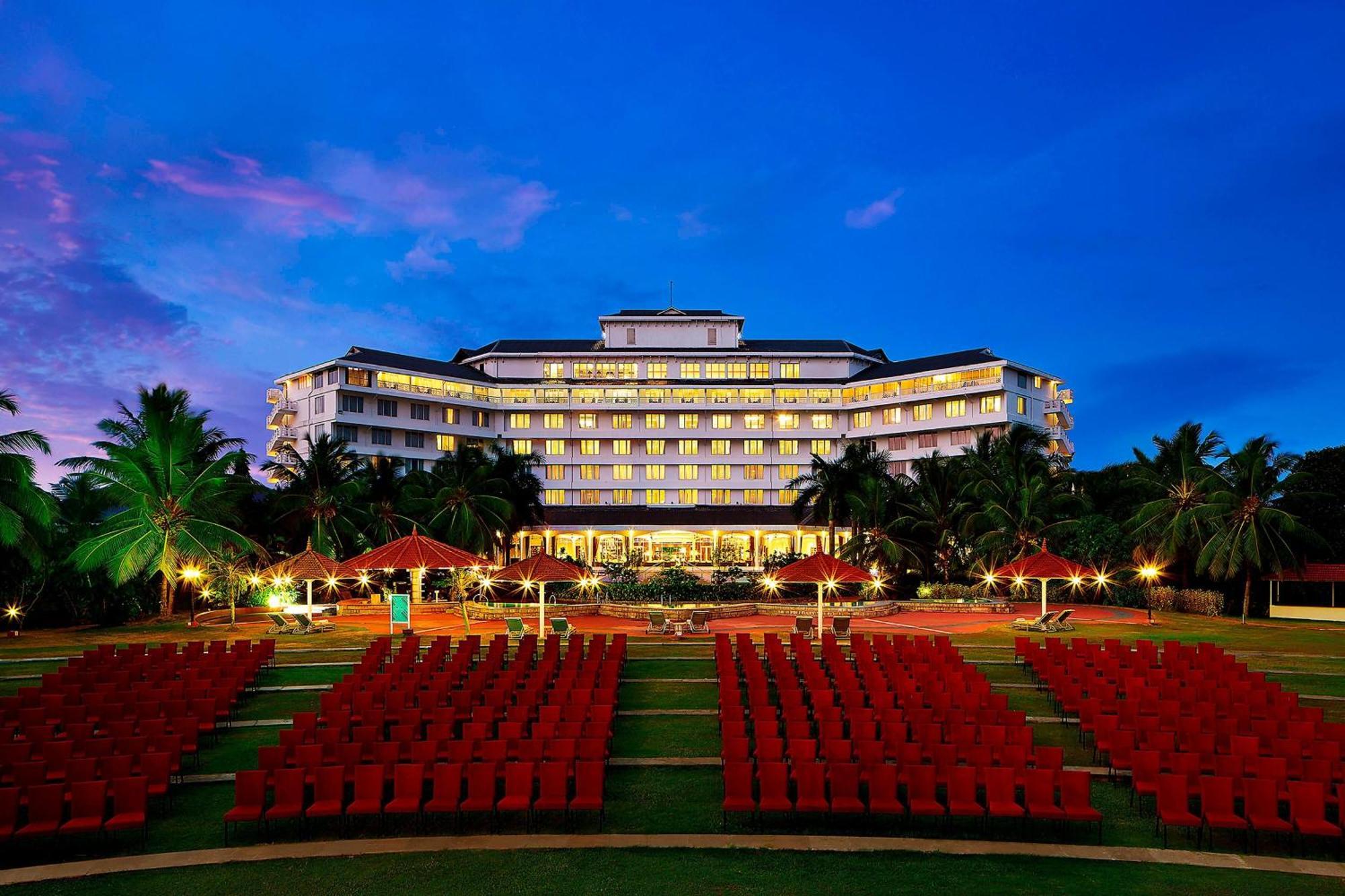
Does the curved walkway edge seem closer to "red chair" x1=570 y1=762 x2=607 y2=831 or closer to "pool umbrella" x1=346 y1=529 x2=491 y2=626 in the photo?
"red chair" x1=570 y1=762 x2=607 y2=831

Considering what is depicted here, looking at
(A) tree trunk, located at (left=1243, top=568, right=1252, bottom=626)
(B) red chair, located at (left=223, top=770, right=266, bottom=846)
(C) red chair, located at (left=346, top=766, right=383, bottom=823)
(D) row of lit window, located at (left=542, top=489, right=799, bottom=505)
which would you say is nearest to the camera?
(B) red chair, located at (left=223, top=770, right=266, bottom=846)

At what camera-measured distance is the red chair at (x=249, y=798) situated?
984 cm

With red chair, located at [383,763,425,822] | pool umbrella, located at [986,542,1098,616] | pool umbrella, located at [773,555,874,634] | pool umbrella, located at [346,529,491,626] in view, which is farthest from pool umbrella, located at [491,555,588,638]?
pool umbrella, located at [986,542,1098,616]

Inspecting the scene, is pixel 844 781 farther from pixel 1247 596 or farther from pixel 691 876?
pixel 1247 596

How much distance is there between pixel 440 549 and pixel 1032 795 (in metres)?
20.0

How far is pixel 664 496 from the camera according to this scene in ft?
241

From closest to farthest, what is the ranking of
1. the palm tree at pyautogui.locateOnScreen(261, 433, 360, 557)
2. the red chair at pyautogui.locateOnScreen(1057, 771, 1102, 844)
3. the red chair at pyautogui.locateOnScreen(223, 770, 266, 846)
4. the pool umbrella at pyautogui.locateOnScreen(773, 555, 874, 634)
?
the red chair at pyautogui.locateOnScreen(223, 770, 266, 846)
the red chair at pyautogui.locateOnScreen(1057, 771, 1102, 844)
the pool umbrella at pyautogui.locateOnScreen(773, 555, 874, 634)
the palm tree at pyautogui.locateOnScreen(261, 433, 360, 557)

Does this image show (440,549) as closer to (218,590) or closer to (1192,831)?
(218,590)

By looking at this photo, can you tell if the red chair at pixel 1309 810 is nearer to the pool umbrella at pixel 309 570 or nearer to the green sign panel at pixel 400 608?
the green sign panel at pixel 400 608

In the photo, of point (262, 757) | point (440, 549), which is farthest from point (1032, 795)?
point (440, 549)

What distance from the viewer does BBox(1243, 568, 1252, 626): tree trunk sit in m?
34.7

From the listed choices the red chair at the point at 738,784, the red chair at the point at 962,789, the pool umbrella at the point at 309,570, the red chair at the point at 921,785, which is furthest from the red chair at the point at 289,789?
the pool umbrella at the point at 309,570

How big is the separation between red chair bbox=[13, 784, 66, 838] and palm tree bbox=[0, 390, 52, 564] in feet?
65.9

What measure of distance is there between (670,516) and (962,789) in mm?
58091
